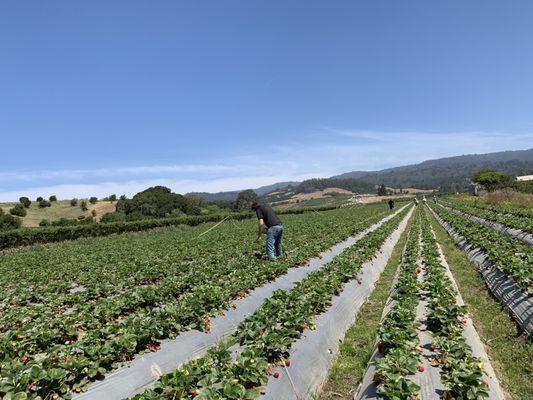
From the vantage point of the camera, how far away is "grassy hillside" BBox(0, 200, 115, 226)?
235 ft

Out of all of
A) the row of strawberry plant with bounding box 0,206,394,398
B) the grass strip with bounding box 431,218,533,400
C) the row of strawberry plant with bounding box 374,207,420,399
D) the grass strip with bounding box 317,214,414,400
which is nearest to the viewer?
the row of strawberry plant with bounding box 374,207,420,399

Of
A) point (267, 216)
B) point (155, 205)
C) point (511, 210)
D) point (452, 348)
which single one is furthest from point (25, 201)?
point (452, 348)

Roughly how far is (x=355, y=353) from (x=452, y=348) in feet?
6.32

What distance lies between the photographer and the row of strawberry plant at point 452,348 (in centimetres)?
417

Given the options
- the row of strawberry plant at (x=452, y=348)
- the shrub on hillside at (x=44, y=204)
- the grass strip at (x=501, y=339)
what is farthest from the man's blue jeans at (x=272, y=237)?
the shrub on hillside at (x=44, y=204)

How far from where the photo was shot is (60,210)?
259ft

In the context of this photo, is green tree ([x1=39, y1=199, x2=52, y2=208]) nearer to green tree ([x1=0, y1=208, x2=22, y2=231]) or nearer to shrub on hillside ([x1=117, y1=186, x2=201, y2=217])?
shrub on hillside ([x1=117, y1=186, x2=201, y2=217])

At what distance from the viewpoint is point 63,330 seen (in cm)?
711

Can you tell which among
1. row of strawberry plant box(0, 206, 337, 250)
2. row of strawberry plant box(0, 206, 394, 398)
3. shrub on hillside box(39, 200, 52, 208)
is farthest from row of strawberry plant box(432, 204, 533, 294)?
shrub on hillside box(39, 200, 52, 208)

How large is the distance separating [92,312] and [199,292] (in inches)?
93.1

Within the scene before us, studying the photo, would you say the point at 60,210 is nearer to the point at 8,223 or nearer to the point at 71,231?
the point at 8,223

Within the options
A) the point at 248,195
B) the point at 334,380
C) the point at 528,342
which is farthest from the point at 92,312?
the point at 248,195

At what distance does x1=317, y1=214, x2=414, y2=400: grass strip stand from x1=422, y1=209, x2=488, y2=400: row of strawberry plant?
1.07m

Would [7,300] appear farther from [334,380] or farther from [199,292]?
[334,380]
